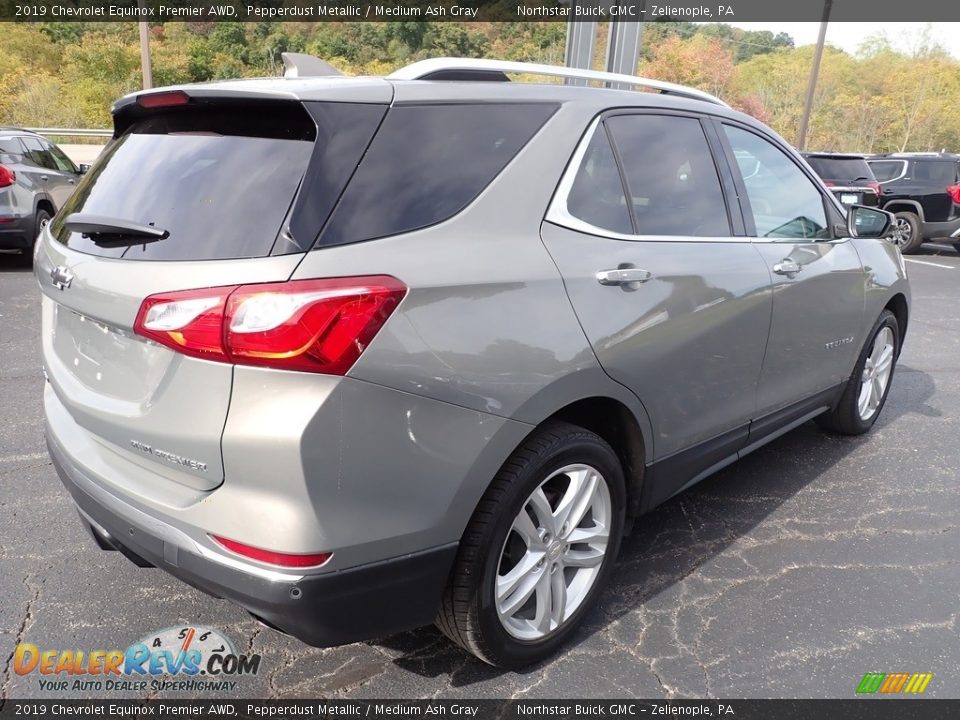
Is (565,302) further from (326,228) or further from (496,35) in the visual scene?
(496,35)

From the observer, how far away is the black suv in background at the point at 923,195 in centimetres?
1316

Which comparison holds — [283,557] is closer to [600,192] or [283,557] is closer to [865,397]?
[600,192]

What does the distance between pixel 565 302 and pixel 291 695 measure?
4.68ft

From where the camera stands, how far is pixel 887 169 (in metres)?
13.7

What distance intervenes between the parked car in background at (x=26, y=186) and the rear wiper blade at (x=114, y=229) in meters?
7.73

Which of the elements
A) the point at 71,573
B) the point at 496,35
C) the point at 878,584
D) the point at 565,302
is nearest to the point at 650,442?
the point at 565,302

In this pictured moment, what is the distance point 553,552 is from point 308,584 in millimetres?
852

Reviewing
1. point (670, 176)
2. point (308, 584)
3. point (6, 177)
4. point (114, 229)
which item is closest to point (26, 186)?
point (6, 177)

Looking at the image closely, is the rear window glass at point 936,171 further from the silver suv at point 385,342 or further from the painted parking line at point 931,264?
the silver suv at point 385,342

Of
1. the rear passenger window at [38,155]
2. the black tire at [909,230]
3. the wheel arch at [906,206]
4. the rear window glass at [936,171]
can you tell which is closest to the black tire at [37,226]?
the rear passenger window at [38,155]

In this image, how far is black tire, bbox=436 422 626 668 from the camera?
193 cm

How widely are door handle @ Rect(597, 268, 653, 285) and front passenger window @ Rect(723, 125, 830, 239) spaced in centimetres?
101

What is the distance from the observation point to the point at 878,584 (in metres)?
2.80

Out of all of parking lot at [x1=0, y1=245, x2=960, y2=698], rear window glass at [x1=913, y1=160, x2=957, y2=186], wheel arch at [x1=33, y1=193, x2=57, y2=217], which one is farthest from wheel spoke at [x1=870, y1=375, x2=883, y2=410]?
rear window glass at [x1=913, y1=160, x2=957, y2=186]
